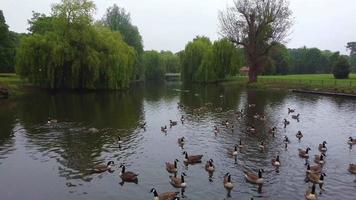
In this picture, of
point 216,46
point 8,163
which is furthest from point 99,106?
point 216,46

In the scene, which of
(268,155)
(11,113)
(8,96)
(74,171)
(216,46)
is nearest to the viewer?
(74,171)

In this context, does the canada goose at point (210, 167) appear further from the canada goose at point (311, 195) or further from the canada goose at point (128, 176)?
the canada goose at point (311, 195)

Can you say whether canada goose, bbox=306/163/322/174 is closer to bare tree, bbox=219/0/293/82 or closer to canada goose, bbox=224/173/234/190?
canada goose, bbox=224/173/234/190

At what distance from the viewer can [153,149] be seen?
31250mm

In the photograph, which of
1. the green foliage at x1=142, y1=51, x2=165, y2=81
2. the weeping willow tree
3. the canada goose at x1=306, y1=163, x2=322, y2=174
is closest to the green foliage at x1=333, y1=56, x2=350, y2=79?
the weeping willow tree

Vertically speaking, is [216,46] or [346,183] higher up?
[216,46]

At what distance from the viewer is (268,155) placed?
29266 millimetres

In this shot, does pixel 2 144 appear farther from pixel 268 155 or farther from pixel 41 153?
pixel 268 155

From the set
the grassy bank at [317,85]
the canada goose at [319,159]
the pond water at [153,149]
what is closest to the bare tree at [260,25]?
the grassy bank at [317,85]

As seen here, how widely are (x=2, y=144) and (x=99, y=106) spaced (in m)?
23.0

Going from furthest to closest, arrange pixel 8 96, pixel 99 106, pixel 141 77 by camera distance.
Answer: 1. pixel 141 77
2. pixel 8 96
3. pixel 99 106

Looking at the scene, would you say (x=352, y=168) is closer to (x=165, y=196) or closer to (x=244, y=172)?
(x=244, y=172)

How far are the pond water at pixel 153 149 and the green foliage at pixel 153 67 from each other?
85016 millimetres

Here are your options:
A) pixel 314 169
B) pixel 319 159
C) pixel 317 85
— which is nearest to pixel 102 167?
pixel 314 169
